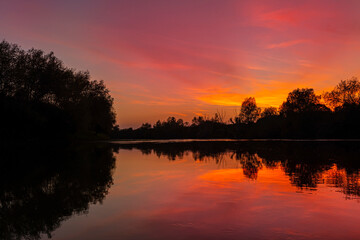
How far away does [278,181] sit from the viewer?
16.6m

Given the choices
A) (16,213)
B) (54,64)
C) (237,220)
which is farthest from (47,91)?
(237,220)

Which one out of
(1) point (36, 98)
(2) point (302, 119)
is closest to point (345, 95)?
(2) point (302, 119)

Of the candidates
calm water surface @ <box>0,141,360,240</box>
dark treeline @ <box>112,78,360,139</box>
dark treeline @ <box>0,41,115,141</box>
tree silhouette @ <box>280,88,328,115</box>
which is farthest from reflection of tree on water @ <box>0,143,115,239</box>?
tree silhouette @ <box>280,88,328,115</box>

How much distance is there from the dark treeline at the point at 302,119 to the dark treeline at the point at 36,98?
273ft

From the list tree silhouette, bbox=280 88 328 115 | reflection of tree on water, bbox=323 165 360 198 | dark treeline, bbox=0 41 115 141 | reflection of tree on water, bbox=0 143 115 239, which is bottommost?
reflection of tree on water, bbox=0 143 115 239

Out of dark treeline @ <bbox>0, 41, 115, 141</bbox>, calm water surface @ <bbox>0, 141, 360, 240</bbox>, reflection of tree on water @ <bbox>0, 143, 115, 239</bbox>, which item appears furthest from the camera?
dark treeline @ <bbox>0, 41, 115, 141</bbox>

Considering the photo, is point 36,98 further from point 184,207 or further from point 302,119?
point 302,119

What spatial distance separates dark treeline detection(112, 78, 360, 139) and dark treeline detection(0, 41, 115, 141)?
8314 cm

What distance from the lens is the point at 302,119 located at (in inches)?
4879

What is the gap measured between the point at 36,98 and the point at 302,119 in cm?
9850

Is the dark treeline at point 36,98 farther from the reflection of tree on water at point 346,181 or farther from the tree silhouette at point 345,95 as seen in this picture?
the tree silhouette at point 345,95

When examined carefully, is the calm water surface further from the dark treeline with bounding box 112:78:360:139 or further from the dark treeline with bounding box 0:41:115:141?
the dark treeline with bounding box 112:78:360:139

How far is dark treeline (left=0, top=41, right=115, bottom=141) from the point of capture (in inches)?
2218

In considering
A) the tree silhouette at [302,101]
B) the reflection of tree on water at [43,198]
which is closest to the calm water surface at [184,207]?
the reflection of tree on water at [43,198]
